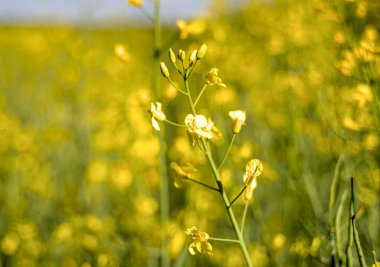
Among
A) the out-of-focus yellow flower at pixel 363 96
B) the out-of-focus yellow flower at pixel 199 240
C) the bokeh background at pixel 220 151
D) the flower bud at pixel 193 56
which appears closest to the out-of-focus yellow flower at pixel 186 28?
the bokeh background at pixel 220 151

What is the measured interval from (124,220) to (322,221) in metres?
1.09

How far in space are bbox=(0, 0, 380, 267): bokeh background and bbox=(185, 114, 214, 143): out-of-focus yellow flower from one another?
146 mm

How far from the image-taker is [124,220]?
2.47 meters

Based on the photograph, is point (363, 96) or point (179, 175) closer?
point (179, 175)

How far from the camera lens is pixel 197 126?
32.9 inches

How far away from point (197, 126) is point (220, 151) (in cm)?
115

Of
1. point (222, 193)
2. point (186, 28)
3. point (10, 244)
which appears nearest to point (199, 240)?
point (222, 193)

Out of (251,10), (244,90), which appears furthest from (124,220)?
(251,10)

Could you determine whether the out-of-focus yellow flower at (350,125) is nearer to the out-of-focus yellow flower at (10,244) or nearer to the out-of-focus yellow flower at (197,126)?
the out-of-focus yellow flower at (197,126)

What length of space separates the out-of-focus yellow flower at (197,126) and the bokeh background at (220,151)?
0.15 m

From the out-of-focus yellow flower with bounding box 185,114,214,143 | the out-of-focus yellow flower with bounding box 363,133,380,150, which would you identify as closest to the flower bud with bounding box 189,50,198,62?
the out-of-focus yellow flower with bounding box 185,114,214,143

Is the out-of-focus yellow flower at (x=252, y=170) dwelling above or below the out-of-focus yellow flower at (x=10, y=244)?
above

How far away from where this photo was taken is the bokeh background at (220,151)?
164 centimetres

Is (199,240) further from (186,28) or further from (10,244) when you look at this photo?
(10,244)
